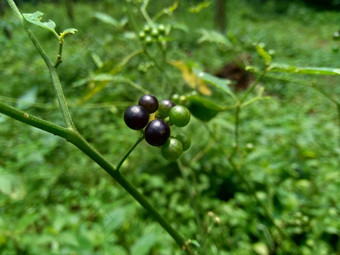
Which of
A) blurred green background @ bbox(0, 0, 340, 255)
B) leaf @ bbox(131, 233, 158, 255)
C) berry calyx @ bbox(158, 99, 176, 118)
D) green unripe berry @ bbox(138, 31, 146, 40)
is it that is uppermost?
berry calyx @ bbox(158, 99, 176, 118)

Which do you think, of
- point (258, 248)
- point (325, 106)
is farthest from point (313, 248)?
point (325, 106)

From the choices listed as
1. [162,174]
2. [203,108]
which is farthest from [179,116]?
[162,174]

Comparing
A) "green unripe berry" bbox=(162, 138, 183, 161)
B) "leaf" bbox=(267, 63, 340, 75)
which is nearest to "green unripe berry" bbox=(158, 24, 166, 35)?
"leaf" bbox=(267, 63, 340, 75)

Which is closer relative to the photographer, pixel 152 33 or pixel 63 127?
pixel 63 127

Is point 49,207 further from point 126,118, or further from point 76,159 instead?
point 126,118

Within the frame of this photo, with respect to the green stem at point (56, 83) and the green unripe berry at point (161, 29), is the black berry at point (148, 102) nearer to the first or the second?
the green stem at point (56, 83)

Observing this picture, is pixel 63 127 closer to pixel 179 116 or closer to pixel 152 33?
pixel 179 116

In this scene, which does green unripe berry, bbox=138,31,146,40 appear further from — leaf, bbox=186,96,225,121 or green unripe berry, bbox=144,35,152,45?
leaf, bbox=186,96,225,121
